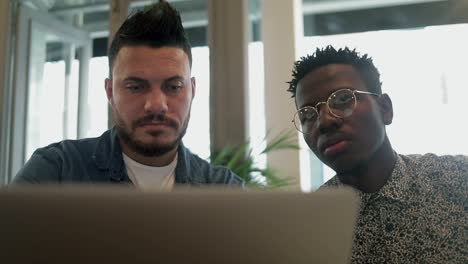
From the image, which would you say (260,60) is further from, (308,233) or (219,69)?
(308,233)

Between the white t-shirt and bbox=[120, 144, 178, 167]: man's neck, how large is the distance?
0.04ft

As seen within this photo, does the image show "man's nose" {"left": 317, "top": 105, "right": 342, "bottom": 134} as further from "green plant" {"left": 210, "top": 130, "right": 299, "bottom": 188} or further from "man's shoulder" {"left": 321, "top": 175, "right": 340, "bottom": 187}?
"green plant" {"left": 210, "top": 130, "right": 299, "bottom": 188}

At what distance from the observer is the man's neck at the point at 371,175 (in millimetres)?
1055

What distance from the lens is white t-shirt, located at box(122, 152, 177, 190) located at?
4.78ft

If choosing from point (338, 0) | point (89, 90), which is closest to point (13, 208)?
point (338, 0)

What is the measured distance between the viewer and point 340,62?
1127 mm

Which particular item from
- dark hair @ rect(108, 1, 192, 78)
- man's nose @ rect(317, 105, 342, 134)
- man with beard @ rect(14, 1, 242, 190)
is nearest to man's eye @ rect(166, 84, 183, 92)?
man with beard @ rect(14, 1, 242, 190)

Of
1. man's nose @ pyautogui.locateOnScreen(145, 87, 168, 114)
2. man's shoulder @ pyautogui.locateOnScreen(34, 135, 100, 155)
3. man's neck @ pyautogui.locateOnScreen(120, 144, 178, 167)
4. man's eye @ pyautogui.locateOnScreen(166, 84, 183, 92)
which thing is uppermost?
man's eye @ pyautogui.locateOnScreen(166, 84, 183, 92)

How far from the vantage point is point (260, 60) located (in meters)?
1.55

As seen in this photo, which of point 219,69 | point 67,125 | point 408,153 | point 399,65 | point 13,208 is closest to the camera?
point 13,208

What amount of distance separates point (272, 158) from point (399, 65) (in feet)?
1.86

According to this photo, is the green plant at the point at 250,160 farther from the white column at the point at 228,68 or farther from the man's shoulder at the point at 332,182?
the man's shoulder at the point at 332,182

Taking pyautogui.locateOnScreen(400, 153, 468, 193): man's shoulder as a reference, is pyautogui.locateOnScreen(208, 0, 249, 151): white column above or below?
above

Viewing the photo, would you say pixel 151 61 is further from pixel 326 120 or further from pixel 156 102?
pixel 326 120
